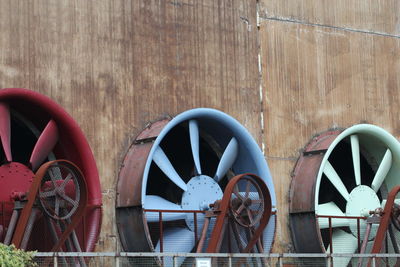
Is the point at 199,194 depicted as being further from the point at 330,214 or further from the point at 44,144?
the point at 44,144

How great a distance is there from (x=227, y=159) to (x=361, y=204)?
3712mm

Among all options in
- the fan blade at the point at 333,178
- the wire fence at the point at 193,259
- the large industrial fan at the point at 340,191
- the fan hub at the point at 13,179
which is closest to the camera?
the wire fence at the point at 193,259

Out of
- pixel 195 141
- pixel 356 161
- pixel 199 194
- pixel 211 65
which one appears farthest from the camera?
pixel 356 161

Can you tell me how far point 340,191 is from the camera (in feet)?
67.3

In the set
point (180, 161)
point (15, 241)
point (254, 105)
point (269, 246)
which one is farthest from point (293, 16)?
point (15, 241)

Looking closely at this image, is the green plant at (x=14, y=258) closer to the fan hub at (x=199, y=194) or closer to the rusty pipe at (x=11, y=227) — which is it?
the rusty pipe at (x=11, y=227)

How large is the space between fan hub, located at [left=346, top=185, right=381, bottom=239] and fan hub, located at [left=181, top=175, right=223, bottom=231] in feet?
11.2

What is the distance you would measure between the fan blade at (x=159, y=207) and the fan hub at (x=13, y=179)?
7.75 feet

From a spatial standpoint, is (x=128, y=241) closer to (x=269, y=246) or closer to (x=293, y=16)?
(x=269, y=246)

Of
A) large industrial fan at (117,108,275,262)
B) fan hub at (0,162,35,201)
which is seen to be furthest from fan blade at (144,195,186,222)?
fan hub at (0,162,35,201)

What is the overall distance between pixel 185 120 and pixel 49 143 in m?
3.01

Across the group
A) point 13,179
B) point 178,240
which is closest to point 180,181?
point 178,240

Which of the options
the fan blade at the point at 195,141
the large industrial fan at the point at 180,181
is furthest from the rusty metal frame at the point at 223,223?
the fan blade at the point at 195,141

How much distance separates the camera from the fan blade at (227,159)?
18.8m
